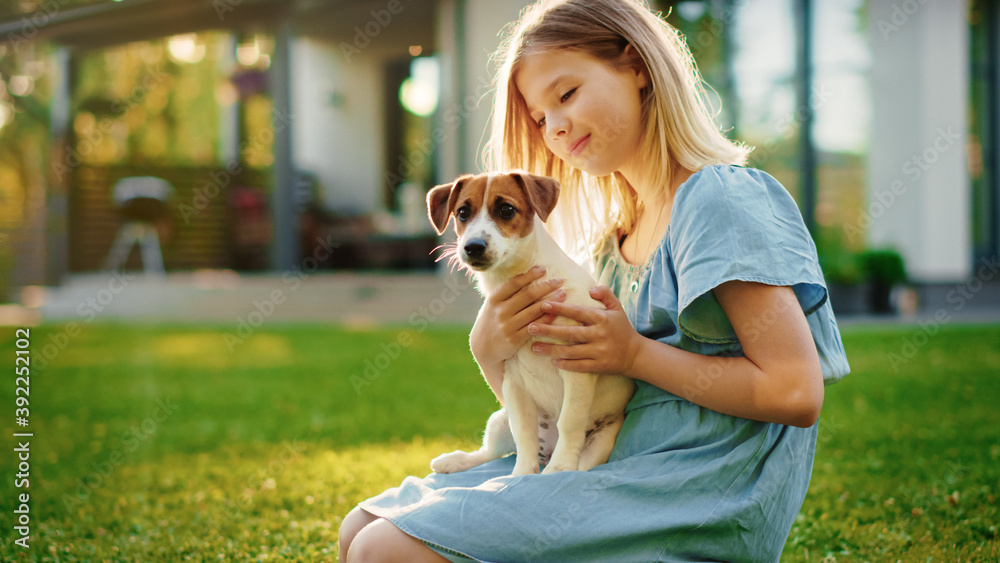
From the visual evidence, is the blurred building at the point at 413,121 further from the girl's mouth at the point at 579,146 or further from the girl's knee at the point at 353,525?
the girl's knee at the point at 353,525

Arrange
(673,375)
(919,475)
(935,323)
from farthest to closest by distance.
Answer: (935,323) < (919,475) < (673,375)

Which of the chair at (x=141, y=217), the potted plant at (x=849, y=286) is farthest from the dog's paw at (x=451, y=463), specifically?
the chair at (x=141, y=217)

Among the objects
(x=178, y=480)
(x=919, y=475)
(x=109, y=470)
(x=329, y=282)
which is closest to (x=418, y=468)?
(x=178, y=480)

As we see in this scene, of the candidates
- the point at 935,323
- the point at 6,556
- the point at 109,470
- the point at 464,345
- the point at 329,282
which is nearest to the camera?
the point at 6,556

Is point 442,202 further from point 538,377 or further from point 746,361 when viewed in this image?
point 746,361

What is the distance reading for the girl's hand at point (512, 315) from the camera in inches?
74.0

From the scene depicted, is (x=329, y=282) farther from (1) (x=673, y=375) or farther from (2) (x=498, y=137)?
(1) (x=673, y=375)

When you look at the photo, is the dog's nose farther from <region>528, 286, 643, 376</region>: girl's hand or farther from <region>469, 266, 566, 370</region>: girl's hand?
<region>528, 286, 643, 376</region>: girl's hand

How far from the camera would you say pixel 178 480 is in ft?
12.6

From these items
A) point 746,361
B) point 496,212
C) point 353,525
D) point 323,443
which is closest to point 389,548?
point 353,525

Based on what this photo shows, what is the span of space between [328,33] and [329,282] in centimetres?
485

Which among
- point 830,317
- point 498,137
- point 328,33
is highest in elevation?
point 328,33

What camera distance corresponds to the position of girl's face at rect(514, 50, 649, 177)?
6.23 ft

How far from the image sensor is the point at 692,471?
1.57 m
